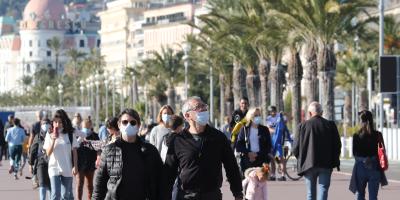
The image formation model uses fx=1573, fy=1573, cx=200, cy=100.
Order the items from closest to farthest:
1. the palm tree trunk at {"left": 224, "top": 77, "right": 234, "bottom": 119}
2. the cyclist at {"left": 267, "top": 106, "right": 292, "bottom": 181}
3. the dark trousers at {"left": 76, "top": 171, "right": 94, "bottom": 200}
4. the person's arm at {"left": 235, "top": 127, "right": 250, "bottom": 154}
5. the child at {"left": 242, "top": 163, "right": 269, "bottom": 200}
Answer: the child at {"left": 242, "top": 163, "right": 269, "bottom": 200} < the dark trousers at {"left": 76, "top": 171, "right": 94, "bottom": 200} < the person's arm at {"left": 235, "top": 127, "right": 250, "bottom": 154} < the cyclist at {"left": 267, "top": 106, "right": 292, "bottom": 181} < the palm tree trunk at {"left": 224, "top": 77, "right": 234, "bottom": 119}

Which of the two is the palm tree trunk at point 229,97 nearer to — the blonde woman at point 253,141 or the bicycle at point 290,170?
the bicycle at point 290,170


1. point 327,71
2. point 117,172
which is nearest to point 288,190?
point 117,172

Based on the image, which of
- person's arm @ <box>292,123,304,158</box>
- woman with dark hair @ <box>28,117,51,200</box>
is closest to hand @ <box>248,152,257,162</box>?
person's arm @ <box>292,123,304,158</box>

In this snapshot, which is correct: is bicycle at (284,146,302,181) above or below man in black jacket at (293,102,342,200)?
below

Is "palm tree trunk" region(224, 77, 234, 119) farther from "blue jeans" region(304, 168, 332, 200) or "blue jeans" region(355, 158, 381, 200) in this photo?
"blue jeans" region(304, 168, 332, 200)

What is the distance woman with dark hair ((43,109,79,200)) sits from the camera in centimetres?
1903

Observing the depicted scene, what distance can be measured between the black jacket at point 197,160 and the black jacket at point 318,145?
6.10 meters

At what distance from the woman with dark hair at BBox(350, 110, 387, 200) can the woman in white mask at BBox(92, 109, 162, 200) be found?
769 centimetres

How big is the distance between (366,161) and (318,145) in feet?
3.56

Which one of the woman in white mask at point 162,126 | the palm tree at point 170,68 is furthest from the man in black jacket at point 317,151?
the palm tree at point 170,68

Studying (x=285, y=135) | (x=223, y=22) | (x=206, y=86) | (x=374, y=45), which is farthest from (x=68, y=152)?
(x=206, y=86)

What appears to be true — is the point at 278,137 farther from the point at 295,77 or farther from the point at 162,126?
the point at 295,77

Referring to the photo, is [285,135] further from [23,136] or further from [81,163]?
[81,163]

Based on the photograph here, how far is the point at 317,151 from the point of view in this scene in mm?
19469
